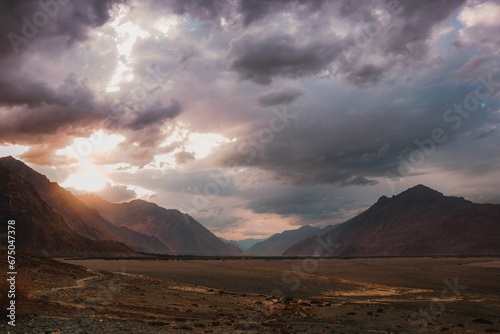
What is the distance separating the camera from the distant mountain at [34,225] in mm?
138750

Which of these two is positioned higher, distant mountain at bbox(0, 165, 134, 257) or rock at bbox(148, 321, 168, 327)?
distant mountain at bbox(0, 165, 134, 257)

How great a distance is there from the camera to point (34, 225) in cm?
14700

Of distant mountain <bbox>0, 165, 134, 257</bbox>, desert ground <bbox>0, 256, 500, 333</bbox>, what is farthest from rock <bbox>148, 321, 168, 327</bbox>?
distant mountain <bbox>0, 165, 134, 257</bbox>

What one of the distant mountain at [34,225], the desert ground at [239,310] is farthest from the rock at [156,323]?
the distant mountain at [34,225]

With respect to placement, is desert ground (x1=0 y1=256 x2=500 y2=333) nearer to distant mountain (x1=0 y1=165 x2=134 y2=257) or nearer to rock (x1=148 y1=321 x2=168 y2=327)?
rock (x1=148 y1=321 x2=168 y2=327)

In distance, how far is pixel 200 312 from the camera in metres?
25.7

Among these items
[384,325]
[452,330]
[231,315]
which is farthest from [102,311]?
[452,330]

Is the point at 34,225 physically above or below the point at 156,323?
above

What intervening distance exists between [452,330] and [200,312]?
15654 millimetres

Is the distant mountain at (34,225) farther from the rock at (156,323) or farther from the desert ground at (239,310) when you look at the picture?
the rock at (156,323)

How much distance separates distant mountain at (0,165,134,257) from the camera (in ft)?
455

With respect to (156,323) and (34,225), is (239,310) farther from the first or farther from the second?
(34,225)

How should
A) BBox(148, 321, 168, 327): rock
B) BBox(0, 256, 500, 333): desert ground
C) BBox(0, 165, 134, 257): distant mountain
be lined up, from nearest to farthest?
1. BBox(0, 256, 500, 333): desert ground
2. BBox(148, 321, 168, 327): rock
3. BBox(0, 165, 134, 257): distant mountain

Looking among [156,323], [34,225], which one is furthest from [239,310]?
[34,225]
